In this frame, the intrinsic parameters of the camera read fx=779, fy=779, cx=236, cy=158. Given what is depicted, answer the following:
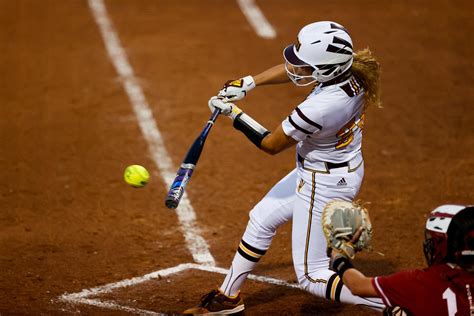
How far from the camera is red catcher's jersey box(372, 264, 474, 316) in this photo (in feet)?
14.2

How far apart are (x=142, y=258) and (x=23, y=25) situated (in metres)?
8.42

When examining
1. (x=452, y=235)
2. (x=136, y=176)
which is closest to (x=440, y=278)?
(x=452, y=235)

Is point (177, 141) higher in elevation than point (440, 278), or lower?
lower

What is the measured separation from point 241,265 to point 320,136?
52.3 inches

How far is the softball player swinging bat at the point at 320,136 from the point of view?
5641mm

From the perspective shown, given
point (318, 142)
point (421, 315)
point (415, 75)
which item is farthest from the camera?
point (415, 75)

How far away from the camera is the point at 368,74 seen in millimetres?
5797

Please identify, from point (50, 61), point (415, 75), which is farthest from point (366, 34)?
point (50, 61)

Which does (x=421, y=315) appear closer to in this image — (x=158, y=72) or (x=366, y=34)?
(x=158, y=72)

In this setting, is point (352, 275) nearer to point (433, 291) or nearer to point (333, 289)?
point (433, 291)

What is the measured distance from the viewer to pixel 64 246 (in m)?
7.89

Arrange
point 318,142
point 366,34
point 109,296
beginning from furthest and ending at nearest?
point 366,34 → point 109,296 → point 318,142

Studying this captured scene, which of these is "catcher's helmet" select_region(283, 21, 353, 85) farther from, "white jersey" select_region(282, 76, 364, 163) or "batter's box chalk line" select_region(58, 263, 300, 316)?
"batter's box chalk line" select_region(58, 263, 300, 316)

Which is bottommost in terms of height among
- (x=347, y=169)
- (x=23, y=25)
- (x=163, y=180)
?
(x=23, y=25)
